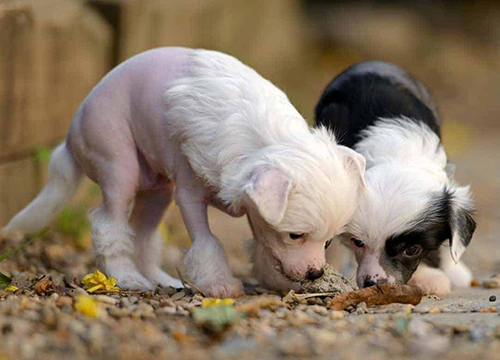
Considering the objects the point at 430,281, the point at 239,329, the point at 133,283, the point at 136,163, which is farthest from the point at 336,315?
the point at 136,163

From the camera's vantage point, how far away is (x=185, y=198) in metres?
4.41

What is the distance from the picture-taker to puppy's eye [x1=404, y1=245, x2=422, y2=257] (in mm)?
4372

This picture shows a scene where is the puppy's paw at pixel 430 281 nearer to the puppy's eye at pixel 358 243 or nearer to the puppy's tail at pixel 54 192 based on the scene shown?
the puppy's eye at pixel 358 243

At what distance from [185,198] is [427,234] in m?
1.28

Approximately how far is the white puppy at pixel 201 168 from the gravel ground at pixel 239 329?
30 cm

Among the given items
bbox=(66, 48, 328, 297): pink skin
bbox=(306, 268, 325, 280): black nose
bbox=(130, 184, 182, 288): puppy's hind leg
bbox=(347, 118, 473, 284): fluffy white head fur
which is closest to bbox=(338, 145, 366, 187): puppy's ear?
bbox=(347, 118, 473, 284): fluffy white head fur

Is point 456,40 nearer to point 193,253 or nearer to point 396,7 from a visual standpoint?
point 396,7

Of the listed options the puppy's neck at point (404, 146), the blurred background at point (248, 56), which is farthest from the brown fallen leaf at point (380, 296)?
the blurred background at point (248, 56)

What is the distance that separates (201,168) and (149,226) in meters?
1.08

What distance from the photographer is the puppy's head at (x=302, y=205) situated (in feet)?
12.3

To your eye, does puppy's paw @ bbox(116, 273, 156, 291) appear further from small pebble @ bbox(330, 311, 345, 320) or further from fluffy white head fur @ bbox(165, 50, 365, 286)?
small pebble @ bbox(330, 311, 345, 320)

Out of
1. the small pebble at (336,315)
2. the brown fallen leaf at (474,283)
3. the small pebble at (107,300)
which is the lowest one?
the brown fallen leaf at (474,283)

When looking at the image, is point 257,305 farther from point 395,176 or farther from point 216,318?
point 395,176

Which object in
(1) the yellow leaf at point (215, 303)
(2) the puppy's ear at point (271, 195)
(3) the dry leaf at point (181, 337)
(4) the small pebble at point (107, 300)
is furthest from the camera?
(4) the small pebble at point (107, 300)
